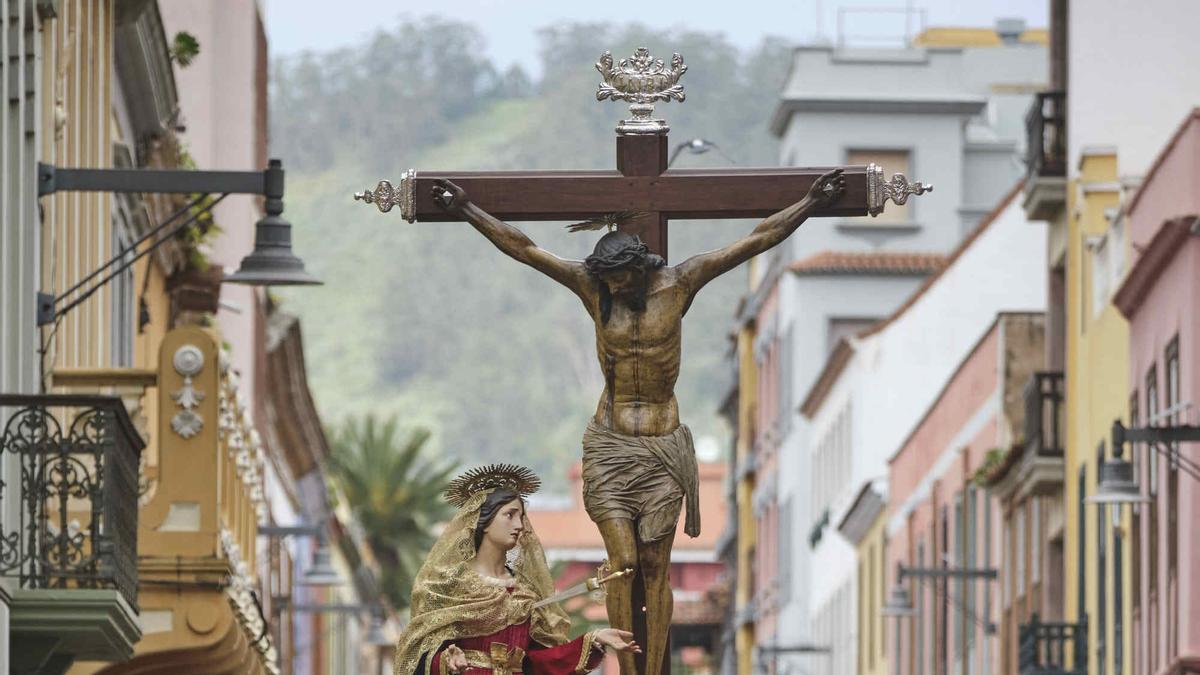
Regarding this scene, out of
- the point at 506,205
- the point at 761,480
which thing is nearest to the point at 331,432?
the point at 761,480

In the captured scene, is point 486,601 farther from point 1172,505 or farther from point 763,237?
point 1172,505

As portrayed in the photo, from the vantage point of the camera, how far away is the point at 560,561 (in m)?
101

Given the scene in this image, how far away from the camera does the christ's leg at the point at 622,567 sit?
56.4ft

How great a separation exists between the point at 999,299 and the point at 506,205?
169 feet

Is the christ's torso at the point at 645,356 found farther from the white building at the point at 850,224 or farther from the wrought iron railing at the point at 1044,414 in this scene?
the white building at the point at 850,224

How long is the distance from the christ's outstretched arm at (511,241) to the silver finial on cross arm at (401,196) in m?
0.11

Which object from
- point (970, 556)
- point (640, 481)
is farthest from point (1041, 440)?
point (640, 481)

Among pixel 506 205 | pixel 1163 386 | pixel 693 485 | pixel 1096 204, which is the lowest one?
pixel 693 485

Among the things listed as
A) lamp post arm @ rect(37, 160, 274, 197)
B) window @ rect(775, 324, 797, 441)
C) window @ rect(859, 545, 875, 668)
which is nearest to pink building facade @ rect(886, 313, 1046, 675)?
window @ rect(859, 545, 875, 668)

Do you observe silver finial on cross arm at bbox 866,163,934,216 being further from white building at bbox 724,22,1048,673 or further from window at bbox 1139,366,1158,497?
white building at bbox 724,22,1048,673

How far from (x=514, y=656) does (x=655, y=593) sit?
91cm

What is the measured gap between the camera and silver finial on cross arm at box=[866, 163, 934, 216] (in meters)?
17.8

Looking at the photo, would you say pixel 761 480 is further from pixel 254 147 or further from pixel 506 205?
pixel 506 205

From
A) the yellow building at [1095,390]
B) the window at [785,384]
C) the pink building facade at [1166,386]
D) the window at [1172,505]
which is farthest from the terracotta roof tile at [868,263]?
the window at [1172,505]
